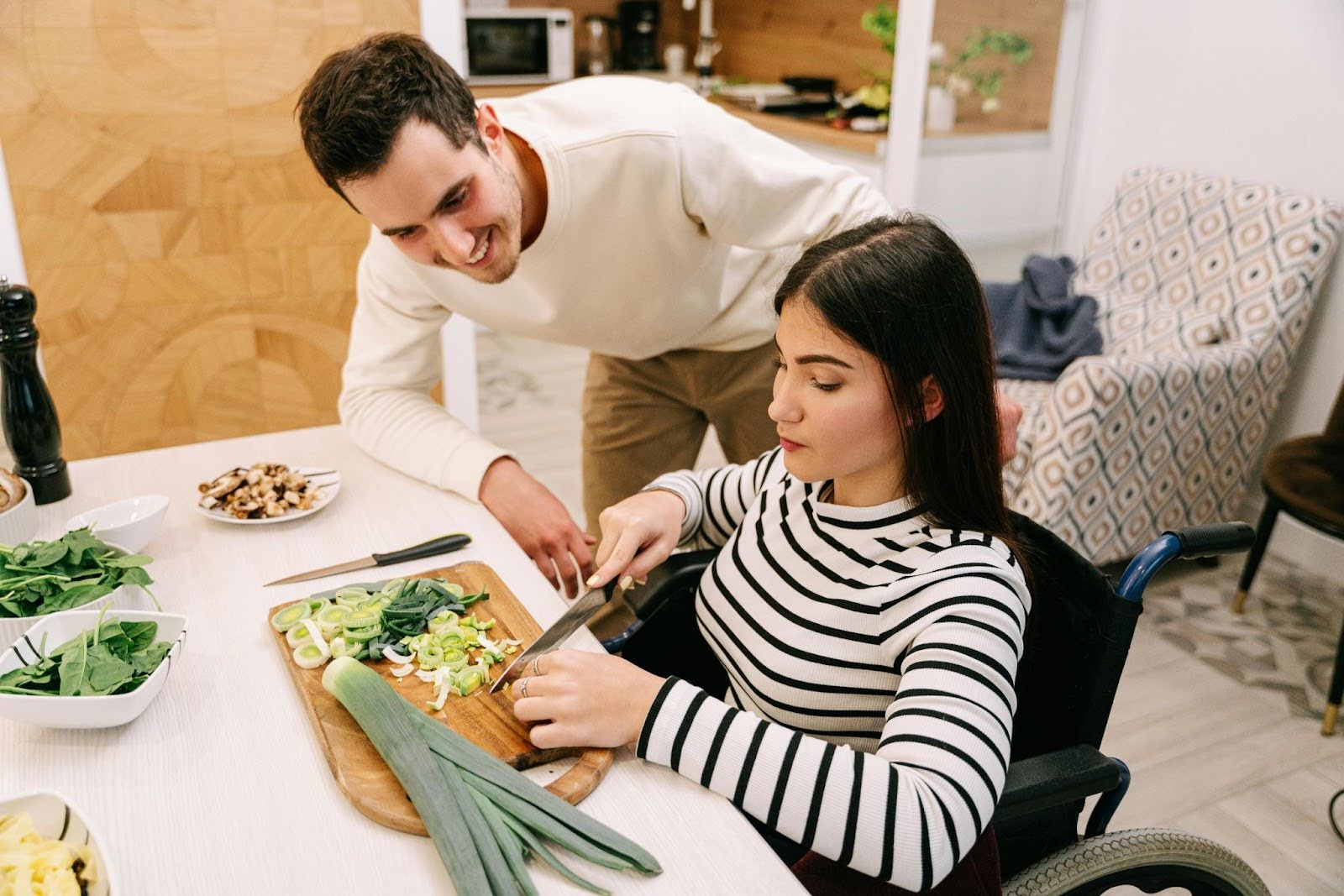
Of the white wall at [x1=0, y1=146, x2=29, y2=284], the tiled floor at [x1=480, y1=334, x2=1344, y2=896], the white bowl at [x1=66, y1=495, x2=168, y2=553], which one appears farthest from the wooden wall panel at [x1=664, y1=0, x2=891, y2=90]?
the white bowl at [x1=66, y1=495, x2=168, y2=553]

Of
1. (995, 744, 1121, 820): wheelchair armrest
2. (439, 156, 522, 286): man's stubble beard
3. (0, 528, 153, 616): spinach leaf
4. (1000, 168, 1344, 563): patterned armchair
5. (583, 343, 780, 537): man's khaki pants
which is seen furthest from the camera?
(1000, 168, 1344, 563): patterned armchair

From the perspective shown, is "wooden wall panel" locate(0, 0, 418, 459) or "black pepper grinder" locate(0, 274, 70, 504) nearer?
"black pepper grinder" locate(0, 274, 70, 504)

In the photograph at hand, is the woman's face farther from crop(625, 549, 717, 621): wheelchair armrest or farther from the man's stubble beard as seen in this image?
the man's stubble beard

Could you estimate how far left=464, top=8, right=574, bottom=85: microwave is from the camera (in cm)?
462

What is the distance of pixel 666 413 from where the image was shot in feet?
6.56

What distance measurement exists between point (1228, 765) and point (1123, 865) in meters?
1.31

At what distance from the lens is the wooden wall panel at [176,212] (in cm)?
230

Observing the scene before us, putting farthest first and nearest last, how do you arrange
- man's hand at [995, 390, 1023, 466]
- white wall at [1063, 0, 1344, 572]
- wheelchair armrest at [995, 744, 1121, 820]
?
white wall at [1063, 0, 1344, 572]
man's hand at [995, 390, 1023, 466]
wheelchair armrest at [995, 744, 1121, 820]

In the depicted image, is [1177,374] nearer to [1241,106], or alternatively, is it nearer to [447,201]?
[1241,106]

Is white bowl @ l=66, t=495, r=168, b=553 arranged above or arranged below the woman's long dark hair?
below

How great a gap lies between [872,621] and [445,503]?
681mm

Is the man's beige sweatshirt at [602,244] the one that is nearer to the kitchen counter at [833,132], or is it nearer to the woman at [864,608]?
the woman at [864,608]

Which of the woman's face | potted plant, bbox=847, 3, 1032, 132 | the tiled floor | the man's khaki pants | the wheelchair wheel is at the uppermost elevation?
potted plant, bbox=847, 3, 1032, 132

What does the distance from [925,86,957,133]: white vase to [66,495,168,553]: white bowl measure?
271cm
